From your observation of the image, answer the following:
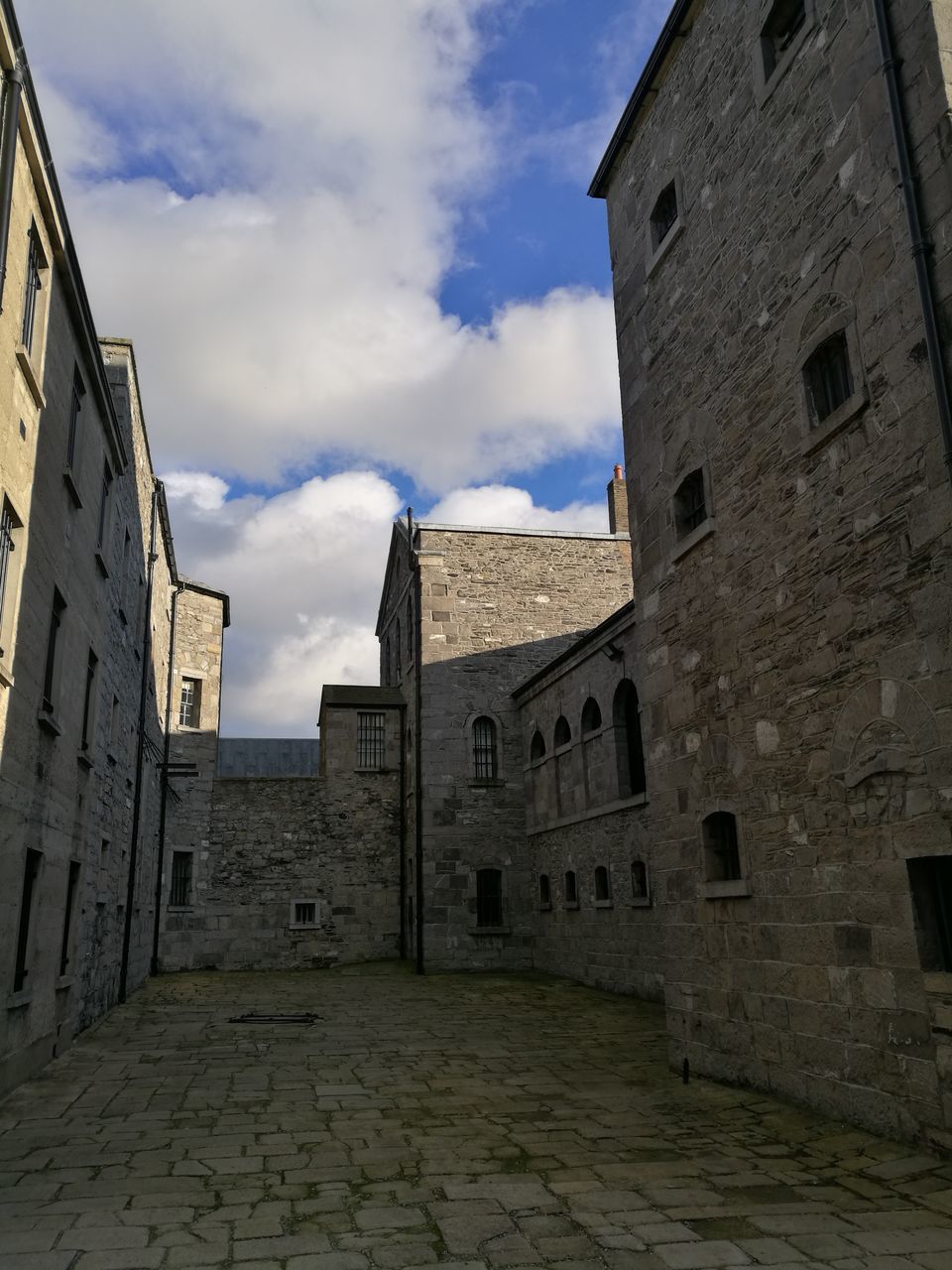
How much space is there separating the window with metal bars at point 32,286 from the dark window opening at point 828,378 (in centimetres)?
685

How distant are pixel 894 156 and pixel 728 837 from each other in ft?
19.2

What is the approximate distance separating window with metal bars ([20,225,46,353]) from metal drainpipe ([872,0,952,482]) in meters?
7.22

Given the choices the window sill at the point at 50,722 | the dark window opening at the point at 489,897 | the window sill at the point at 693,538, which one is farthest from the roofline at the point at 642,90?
the dark window opening at the point at 489,897

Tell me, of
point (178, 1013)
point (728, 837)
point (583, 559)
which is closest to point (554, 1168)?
point (728, 837)

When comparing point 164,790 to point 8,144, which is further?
point 164,790

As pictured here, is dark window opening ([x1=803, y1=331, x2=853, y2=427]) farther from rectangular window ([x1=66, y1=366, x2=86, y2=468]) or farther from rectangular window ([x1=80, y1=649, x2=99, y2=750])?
rectangular window ([x1=80, y1=649, x2=99, y2=750])

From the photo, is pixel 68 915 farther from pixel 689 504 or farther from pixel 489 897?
pixel 489 897

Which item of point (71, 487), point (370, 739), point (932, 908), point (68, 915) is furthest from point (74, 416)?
point (370, 739)

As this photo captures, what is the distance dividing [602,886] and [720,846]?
7.88 m

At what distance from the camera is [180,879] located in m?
21.7

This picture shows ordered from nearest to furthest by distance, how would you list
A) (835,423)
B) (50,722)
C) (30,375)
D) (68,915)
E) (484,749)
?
(835,423) → (30,375) → (50,722) → (68,915) → (484,749)

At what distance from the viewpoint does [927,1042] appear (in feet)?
20.0

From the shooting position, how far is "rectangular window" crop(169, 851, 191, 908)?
846 inches

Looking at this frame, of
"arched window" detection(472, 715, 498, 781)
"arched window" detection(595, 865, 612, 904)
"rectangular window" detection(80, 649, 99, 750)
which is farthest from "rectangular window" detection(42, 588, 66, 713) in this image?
"arched window" detection(472, 715, 498, 781)
